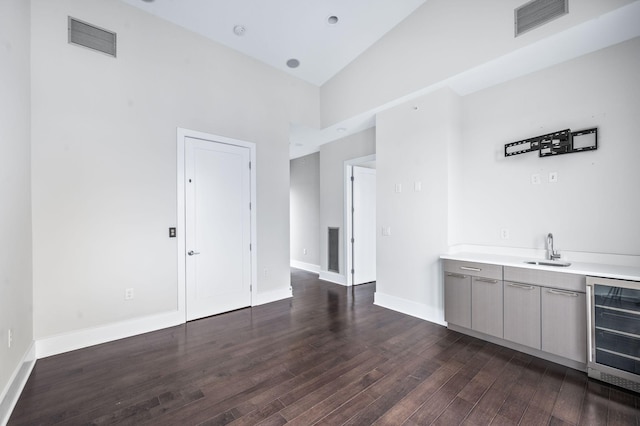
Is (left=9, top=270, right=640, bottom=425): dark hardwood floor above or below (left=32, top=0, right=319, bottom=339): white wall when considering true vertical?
below

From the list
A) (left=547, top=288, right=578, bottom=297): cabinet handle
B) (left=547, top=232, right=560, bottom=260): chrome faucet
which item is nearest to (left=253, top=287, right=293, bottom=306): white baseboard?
(left=547, top=288, right=578, bottom=297): cabinet handle

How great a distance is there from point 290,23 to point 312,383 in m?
4.19

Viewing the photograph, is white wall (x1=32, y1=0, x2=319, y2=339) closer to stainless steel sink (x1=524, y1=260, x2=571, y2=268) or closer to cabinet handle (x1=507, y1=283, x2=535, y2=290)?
cabinet handle (x1=507, y1=283, x2=535, y2=290)

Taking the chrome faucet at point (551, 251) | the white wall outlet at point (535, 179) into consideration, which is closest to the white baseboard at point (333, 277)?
the chrome faucet at point (551, 251)

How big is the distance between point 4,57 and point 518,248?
5.10m

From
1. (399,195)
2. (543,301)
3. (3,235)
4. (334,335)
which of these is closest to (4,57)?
(3,235)

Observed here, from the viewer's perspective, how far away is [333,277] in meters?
5.57

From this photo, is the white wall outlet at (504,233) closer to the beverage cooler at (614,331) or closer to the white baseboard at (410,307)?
the beverage cooler at (614,331)

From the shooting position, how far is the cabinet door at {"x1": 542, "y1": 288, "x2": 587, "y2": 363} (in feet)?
7.71

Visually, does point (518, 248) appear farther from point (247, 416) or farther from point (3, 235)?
point (3, 235)

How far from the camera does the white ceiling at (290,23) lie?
133 inches

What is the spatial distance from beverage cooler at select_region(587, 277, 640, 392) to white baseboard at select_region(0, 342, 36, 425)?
4.34m

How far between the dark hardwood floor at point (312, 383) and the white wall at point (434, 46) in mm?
3052

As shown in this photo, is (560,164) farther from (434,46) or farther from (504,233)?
(434,46)
